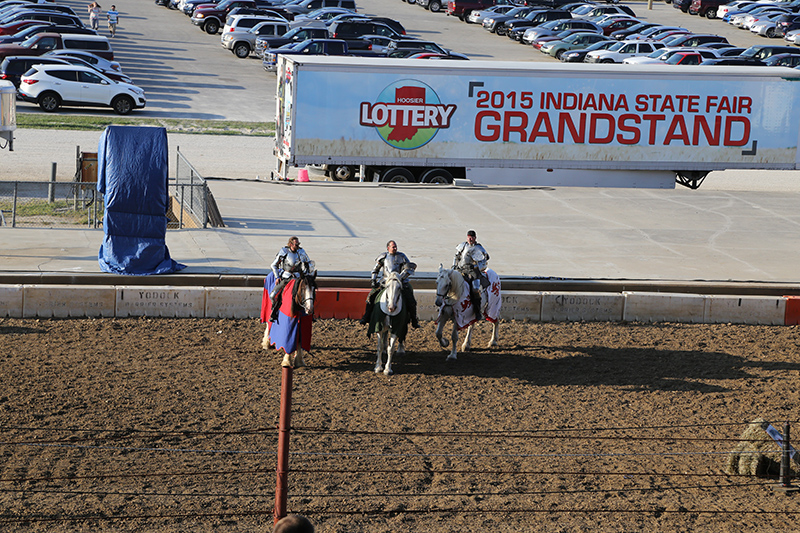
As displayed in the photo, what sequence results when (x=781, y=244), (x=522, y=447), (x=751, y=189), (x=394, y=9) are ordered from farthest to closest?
(x=394, y=9) → (x=751, y=189) → (x=781, y=244) → (x=522, y=447)

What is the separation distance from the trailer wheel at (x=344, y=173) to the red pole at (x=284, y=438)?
18202 millimetres

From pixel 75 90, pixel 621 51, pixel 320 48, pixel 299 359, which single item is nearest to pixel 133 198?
pixel 299 359

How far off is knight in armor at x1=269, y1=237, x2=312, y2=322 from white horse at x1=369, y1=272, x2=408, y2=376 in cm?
107

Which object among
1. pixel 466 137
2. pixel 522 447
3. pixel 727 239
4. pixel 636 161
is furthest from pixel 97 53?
pixel 522 447

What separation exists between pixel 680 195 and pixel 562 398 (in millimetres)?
14909

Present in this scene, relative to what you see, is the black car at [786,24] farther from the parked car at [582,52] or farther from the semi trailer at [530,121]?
the semi trailer at [530,121]

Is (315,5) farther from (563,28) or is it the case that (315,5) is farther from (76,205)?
(76,205)

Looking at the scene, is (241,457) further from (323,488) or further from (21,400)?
(21,400)

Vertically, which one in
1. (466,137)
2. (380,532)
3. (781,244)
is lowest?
(380,532)

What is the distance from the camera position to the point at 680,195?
2495 cm

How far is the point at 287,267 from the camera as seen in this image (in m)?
11.9

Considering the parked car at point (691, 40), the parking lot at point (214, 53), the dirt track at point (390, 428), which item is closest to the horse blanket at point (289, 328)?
the dirt track at point (390, 428)

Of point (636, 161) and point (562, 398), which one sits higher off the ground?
point (636, 161)

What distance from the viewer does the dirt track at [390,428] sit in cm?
838
